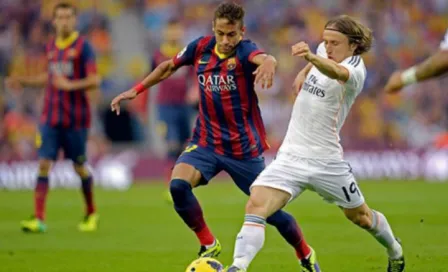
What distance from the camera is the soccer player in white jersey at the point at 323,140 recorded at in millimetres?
7738

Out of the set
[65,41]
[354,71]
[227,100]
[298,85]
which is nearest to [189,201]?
[227,100]

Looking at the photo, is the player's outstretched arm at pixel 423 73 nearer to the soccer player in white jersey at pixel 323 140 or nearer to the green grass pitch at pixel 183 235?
the soccer player in white jersey at pixel 323 140

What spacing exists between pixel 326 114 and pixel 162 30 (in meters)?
17.5

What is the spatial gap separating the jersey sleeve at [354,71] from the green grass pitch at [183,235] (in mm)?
1840

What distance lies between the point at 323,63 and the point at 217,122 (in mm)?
1926

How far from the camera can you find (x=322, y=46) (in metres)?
8.27

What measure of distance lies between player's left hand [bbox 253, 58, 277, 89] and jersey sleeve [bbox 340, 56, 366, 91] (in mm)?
550

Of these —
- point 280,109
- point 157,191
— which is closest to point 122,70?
point 280,109

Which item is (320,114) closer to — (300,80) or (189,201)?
(300,80)

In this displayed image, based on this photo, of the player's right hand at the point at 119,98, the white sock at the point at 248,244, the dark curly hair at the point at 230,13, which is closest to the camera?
the white sock at the point at 248,244

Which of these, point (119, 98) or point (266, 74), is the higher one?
point (266, 74)

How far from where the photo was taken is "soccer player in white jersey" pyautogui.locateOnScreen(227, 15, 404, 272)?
305 inches

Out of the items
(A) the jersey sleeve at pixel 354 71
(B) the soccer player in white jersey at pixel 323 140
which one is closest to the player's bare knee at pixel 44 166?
(B) the soccer player in white jersey at pixel 323 140

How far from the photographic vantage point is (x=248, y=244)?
7441 mm
